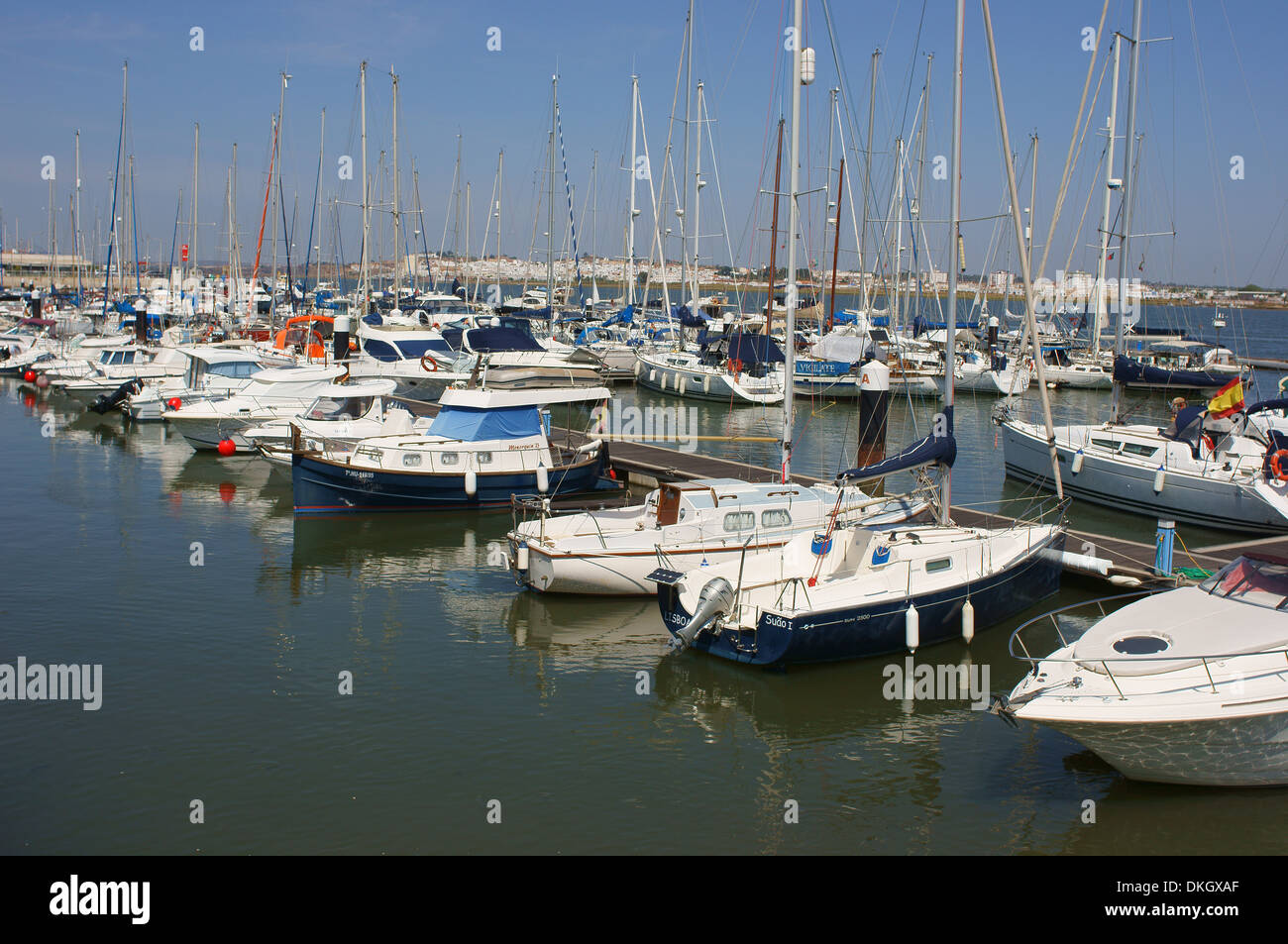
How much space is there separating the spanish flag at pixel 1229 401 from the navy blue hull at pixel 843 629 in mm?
10400

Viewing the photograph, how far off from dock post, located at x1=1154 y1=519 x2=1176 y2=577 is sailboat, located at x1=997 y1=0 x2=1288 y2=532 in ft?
17.9

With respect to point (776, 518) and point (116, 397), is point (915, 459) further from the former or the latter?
point (116, 397)

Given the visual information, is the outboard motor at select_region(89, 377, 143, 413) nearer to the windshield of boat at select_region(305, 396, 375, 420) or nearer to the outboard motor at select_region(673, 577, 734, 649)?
the windshield of boat at select_region(305, 396, 375, 420)

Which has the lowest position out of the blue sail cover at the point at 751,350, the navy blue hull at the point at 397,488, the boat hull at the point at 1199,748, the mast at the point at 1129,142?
the boat hull at the point at 1199,748

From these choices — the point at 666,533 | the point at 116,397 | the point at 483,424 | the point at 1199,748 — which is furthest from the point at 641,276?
the point at 1199,748

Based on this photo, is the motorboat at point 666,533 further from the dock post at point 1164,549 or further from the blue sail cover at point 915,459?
the dock post at point 1164,549

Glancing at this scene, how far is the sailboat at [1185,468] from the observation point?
74.8ft

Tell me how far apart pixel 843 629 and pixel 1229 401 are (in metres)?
13.8

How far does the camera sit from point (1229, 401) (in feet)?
76.6

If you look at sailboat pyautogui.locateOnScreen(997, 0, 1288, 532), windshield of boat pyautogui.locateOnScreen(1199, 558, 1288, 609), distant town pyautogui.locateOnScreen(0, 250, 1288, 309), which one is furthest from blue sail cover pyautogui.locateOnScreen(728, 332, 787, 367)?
windshield of boat pyautogui.locateOnScreen(1199, 558, 1288, 609)

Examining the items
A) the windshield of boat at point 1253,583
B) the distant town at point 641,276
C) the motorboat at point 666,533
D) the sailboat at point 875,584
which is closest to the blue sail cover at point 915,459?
the sailboat at point 875,584

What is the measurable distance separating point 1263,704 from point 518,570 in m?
11.5

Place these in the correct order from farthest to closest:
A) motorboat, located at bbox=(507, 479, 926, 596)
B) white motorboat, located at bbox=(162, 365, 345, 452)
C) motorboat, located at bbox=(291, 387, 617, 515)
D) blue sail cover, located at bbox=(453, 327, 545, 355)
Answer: blue sail cover, located at bbox=(453, 327, 545, 355), white motorboat, located at bbox=(162, 365, 345, 452), motorboat, located at bbox=(291, 387, 617, 515), motorboat, located at bbox=(507, 479, 926, 596)

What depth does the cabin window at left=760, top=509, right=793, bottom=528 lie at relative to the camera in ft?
60.8
